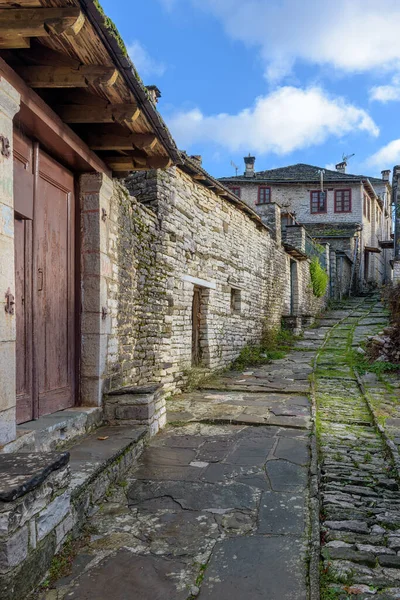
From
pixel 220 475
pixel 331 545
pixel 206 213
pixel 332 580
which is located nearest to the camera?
pixel 332 580

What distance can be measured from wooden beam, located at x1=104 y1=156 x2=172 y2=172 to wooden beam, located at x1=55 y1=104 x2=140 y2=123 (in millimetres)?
983

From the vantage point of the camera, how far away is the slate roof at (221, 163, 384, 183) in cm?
2678

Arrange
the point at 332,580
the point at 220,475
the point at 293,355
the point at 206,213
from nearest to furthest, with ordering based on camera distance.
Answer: the point at 332,580 → the point at 220,475 → the point at 206,213 → the point at 293,355

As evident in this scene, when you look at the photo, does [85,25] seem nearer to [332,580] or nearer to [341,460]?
[332,580]

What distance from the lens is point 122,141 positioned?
460 centimetres

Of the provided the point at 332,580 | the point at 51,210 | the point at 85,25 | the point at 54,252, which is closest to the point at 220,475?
the point at 332,580

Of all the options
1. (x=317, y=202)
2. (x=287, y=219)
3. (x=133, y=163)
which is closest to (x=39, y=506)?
(x=133, y=163)

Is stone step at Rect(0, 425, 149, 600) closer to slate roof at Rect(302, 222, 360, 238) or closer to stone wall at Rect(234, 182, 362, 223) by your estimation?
slate roof at Rect(302, 222, 360, 238)

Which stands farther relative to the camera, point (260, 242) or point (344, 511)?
point (260, 242)

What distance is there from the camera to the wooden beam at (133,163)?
5.02 metres

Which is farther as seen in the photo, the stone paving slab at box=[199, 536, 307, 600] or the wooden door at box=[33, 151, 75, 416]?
the wooden door at box=[33, 151, 75, 416]

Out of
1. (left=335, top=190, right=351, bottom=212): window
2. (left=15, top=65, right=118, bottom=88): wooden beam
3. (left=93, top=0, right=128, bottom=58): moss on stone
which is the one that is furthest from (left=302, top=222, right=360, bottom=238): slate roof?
(left=93, top=0, right=128, bottom=58): moss on stone

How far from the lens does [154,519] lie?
3.20 meters

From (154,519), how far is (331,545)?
1.21 metres
